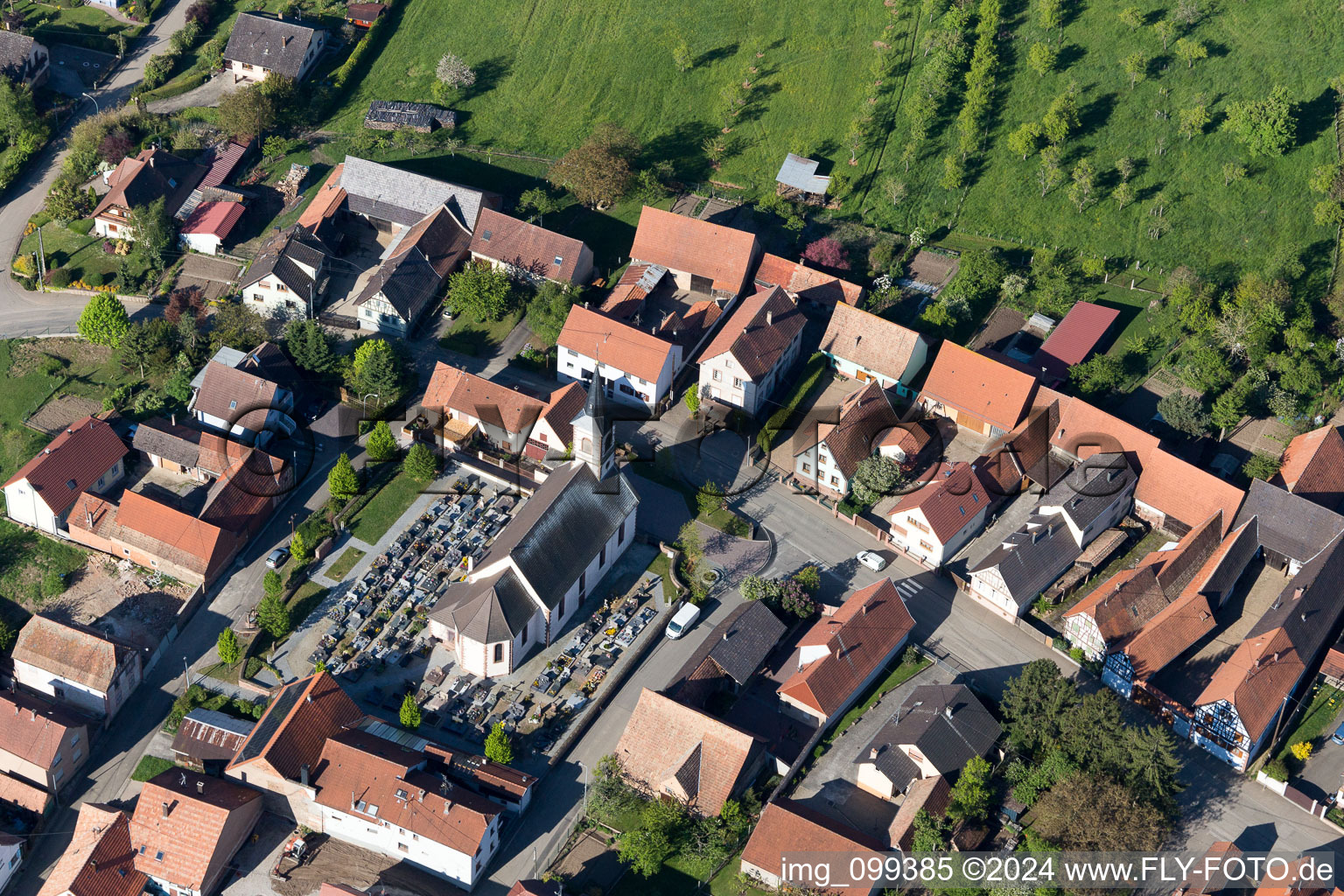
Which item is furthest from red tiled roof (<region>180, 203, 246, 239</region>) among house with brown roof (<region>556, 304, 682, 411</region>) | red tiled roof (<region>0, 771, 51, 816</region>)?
red tiled roof (<region>0, 771, 51, 816</region>)

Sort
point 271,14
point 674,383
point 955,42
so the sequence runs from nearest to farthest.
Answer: point 674,383, point 955,42, point 271,14

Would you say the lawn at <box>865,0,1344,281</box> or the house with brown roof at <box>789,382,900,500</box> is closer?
the house with brown roof at <box>789,382,900,500</box>

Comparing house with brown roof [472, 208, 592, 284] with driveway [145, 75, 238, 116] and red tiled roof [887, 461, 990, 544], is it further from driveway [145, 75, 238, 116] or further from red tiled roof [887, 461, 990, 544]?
driveway [145, 75, 238, 116]

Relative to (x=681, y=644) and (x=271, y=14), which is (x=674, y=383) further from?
(x=271, y=14)

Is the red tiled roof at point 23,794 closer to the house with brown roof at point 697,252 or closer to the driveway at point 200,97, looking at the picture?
the house with brown roof at point 697,252

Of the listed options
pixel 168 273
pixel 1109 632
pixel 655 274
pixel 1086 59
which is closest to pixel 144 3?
pixel 168 273

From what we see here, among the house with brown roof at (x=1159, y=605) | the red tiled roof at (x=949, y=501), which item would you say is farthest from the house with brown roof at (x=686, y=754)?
the house with brown roof at (x=1159, y=605)
